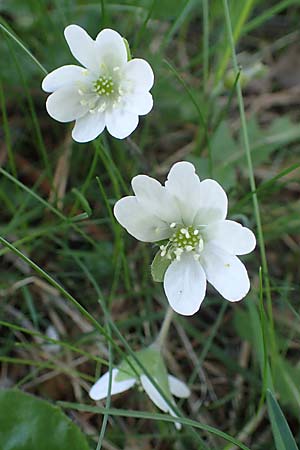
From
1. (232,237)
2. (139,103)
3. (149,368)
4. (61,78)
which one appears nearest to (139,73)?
(139,103)

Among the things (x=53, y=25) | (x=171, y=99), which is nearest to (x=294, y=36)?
(x=171, y=99)

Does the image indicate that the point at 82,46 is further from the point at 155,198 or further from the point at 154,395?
the point at 154,395

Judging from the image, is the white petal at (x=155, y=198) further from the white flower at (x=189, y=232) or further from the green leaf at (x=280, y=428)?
the green leaf at (x=280, y=428)

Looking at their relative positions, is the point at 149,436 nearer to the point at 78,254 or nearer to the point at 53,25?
the point at 78,254

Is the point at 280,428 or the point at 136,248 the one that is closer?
the point at 280,428

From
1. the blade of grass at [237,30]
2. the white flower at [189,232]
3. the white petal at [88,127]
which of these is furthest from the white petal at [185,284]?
the blade of grass at [237,30]

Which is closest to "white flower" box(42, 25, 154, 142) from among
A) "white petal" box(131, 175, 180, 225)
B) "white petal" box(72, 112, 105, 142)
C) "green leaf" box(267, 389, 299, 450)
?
"white petal" box(72, 112, 105, 142)
